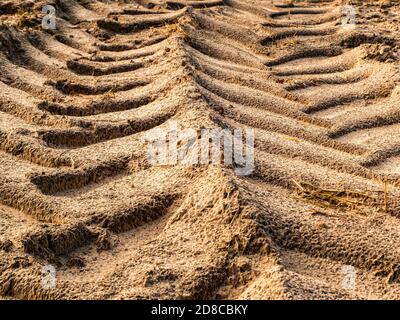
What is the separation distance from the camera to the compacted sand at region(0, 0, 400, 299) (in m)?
2.03

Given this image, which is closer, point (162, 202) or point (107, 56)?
point (162, 202)

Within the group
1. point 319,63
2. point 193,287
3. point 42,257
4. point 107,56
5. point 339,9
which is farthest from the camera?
point 339,9

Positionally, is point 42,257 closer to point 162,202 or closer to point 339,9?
point 162,202

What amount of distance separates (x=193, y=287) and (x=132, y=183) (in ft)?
2.18

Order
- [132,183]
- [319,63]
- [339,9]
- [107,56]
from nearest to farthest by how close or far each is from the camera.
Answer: [132,183] → [107,56] → [319,63] → [339,9]

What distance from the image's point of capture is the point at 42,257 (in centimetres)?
208

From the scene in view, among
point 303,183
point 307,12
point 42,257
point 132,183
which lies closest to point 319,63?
point 307,12

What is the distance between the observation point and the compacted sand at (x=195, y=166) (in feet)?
6.66

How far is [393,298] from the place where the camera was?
78.5 inches

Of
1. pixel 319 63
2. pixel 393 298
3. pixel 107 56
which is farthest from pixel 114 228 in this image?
pixel 319 63

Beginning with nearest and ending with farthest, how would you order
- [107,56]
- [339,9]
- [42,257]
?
[42,257] < [107,56] < [339,9]

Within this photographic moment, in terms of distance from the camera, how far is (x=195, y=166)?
2.45 meters

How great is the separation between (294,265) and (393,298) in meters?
0.31

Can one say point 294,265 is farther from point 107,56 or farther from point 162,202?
point 107,56
